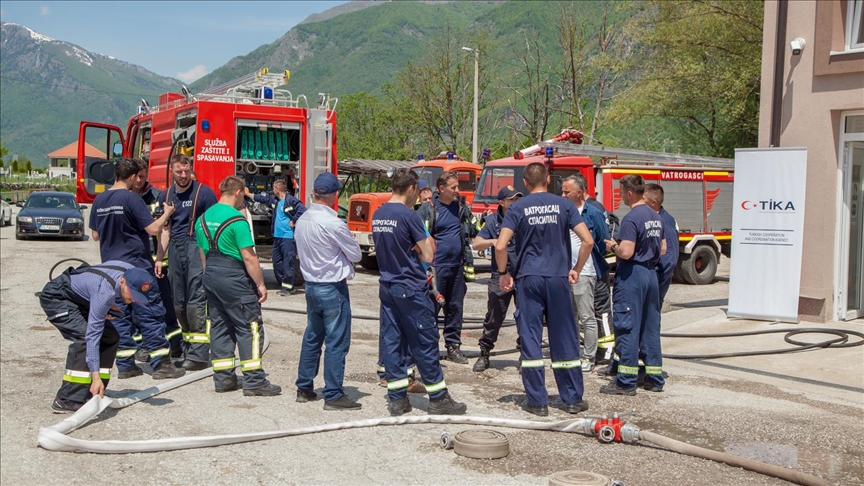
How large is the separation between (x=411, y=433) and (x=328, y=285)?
4.62ft

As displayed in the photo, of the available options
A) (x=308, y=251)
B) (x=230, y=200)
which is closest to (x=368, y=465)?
(x=308, y=251)

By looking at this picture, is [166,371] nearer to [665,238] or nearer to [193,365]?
[193,365]

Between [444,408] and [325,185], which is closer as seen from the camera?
[444,408]

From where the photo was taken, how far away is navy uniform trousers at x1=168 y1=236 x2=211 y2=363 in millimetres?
8148

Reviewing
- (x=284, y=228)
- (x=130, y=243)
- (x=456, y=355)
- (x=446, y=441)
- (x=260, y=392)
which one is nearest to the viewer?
(x=446, y=441)

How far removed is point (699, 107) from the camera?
94.3 feet

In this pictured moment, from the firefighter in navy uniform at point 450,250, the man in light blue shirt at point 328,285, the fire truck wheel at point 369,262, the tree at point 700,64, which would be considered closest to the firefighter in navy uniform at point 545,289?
the man in light blue shirt at point 328,285

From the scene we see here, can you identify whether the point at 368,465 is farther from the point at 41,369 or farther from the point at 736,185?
the point at 736,185

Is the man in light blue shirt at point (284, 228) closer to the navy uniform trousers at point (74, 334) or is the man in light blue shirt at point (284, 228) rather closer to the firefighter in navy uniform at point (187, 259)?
the firefighter in navy uniform at point (187, 259)

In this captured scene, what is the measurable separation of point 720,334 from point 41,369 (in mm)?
7743

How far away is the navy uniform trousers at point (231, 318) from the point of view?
23.1ft

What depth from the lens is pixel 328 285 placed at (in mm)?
6711

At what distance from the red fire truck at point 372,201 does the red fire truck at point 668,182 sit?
3.92 ft

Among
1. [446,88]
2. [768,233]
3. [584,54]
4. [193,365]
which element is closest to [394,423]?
[193,365]
